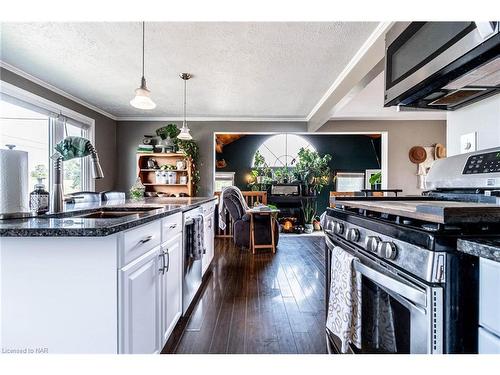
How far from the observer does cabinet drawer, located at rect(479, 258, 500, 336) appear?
0.64 m

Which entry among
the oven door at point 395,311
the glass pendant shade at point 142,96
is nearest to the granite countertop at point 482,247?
the oven door at point 395,311

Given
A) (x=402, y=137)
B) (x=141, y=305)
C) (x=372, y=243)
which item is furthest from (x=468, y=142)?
(x=402, y=137)

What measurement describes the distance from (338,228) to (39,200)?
1570 mm

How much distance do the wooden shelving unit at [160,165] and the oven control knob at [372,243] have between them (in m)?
4.66

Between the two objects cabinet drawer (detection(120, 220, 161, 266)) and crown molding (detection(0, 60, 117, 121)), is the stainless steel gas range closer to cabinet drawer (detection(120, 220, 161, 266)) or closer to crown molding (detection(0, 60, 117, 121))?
cabinet drawer (detection(120, 220, 161, 266))

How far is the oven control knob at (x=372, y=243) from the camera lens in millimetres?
990

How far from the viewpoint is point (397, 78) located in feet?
4.64

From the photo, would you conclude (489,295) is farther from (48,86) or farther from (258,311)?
(48,86)

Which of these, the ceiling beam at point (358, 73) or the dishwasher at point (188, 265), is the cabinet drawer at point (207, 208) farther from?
the ceiling beam at point (358, 73)

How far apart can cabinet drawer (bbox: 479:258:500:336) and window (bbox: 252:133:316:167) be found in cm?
717

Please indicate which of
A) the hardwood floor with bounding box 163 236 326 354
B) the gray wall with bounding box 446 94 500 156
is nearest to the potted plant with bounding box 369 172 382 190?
the hardwood floor with bounding box 163 236 326 354

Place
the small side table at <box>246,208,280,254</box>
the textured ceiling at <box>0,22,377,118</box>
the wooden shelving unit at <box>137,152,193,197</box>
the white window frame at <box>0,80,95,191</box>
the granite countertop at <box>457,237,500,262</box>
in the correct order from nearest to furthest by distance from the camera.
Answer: the granite countertop at <box>457,237,500,262</box> → the textured ceiling at <box>0,22,377,118</box> → the white window frame at <box>0,80,95,191</box> → the small side table at <box>246,208,280,254</box> → the wooden shelving unit at <box>137,152,193,197</box>
